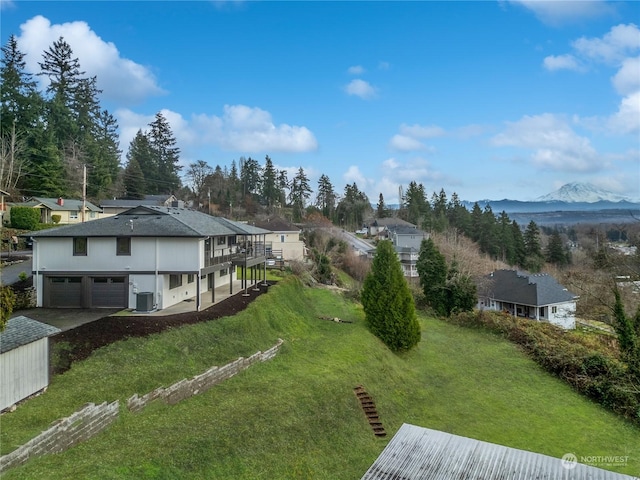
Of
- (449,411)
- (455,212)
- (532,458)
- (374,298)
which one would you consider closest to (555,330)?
(374,298)

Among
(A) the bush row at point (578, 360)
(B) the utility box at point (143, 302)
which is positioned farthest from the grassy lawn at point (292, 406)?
(B) the utility box at point (143, 302)

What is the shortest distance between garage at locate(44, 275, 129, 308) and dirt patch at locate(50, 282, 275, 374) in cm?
331

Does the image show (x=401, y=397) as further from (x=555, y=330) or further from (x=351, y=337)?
(x=555, y=330)

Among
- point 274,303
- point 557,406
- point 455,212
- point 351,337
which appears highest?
point 455,212

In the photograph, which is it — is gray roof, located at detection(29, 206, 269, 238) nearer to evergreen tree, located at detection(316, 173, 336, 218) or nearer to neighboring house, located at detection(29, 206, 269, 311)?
neighboring house, located at detection(29, 206, 269, 311)

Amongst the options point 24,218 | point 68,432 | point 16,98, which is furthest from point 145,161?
point 68,432

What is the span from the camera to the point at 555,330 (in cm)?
2928

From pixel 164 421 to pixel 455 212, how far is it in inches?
3480

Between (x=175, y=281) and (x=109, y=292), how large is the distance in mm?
3344

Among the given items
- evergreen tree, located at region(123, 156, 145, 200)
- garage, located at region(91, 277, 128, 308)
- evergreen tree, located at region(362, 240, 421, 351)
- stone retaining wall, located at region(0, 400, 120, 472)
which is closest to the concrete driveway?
garage, located at region(91, 277, 128, 308)

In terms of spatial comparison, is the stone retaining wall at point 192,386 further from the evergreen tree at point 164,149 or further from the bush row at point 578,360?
the evergreen tree at point 164,149

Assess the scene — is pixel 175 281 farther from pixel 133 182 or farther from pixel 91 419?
pixel 133 182

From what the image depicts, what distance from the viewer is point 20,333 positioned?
33.8 ft

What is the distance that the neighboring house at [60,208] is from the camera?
130 ft
